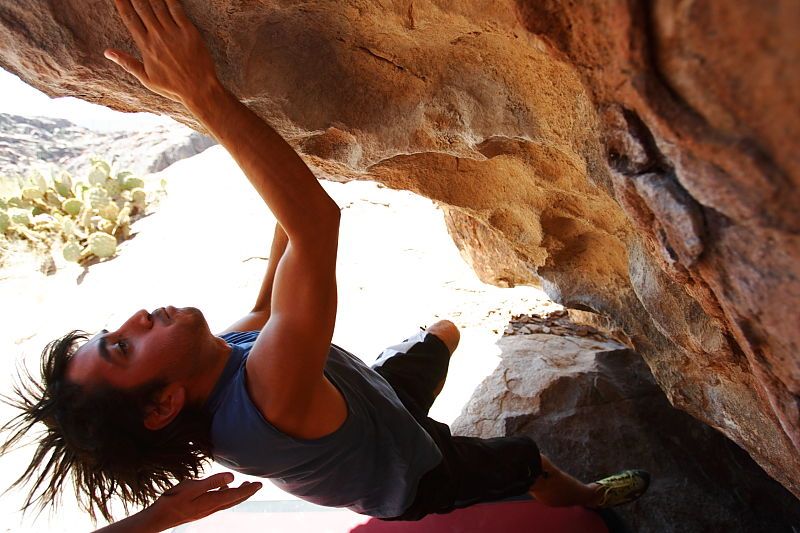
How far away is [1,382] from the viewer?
187 inches

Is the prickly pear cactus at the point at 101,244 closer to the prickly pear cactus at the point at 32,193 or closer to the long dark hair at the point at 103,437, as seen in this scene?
the prickly pear cactus at the point at 32,193

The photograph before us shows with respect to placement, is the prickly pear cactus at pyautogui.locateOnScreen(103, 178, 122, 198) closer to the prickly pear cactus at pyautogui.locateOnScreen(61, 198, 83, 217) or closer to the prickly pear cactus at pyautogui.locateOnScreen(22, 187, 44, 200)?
the prickly pear cactus at pyautogui.locateOnScreen(61, 198, 83, 217)

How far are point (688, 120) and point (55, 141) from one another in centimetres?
1555

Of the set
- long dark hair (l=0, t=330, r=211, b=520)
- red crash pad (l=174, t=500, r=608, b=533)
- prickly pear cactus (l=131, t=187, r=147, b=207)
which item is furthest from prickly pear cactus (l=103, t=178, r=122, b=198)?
long dark hair (l=0, t=330, r=211, b=520)

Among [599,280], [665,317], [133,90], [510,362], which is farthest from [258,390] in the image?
[510,362]

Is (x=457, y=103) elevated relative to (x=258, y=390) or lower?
elevated

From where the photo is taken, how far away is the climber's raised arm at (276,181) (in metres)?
1.01

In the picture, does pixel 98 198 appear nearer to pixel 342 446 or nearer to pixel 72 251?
pixel 72 251

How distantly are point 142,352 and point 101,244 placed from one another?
6.12 m

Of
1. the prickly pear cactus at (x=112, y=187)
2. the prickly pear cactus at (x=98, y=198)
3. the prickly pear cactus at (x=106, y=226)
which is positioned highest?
the prickly pear cactus at (x=112, y=187)

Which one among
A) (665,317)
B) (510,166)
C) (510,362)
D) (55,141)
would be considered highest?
(55,141)

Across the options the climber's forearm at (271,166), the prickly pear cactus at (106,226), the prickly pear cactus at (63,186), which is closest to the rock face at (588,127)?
the climber's forearm at (271,166)

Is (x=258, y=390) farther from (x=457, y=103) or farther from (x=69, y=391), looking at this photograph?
(x=457, y=103)

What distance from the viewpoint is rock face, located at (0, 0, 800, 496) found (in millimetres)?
630
